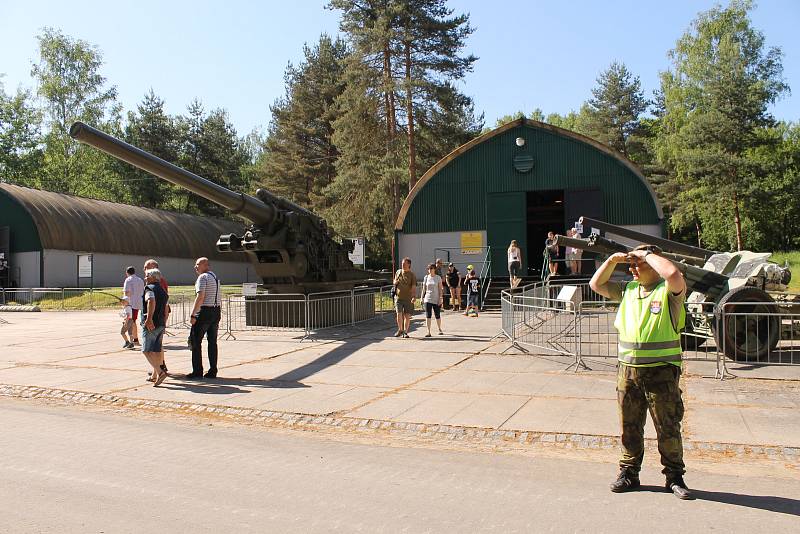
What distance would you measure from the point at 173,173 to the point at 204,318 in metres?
4.12

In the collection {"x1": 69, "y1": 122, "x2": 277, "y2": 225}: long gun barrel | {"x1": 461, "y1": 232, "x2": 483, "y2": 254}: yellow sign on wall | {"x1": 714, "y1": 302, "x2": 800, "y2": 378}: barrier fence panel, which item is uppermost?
{"x1": 69, "y1": 122, "x2": 277, "y2": 225}: long gun barrel

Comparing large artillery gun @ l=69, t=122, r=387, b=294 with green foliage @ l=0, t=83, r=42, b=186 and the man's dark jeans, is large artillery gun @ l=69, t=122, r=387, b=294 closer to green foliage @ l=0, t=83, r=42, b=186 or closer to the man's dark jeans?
the man's dark jeans

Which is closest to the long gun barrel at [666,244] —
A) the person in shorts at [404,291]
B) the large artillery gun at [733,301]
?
the large artillery gun at [733,301]

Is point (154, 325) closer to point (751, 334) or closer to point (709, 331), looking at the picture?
point (709, 331)

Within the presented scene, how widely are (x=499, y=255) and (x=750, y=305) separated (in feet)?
52.6

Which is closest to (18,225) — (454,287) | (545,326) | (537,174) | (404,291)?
(454,287)

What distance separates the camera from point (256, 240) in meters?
15.2

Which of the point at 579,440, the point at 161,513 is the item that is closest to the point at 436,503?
the point at 161,513

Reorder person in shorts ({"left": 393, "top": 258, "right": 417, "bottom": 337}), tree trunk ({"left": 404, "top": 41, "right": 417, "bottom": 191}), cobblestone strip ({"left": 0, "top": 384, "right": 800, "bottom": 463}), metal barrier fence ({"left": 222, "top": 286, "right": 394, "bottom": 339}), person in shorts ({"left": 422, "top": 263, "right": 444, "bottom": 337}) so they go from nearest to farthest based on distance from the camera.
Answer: cobblestone strip ({"left": 0, "top": 384, "right": 800, "bottom": 463}), person in shorts ({"left": 393, "top": 258, "right": 417, "bottom": 337}), person in shorts ({"left": 422, "top": 263, "right": 444, "bottom": 337}), metal barrier fence ({"left": 222, "top": 286, "right": 394, "bottom": 339}), tree trunk ({"left": 404, "top": 41, "right": 417, "bottom": 191})

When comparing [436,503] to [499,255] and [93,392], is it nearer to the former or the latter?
[93,392]

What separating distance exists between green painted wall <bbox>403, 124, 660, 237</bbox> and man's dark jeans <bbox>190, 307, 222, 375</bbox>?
17752mm

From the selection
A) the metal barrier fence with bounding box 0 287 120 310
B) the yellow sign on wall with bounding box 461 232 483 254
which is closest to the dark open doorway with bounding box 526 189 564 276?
the yellow sign on wall with bounding box 461 232 483 254

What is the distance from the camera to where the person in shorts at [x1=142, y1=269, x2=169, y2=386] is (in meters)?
9.32

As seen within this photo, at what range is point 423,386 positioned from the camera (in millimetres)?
9094
